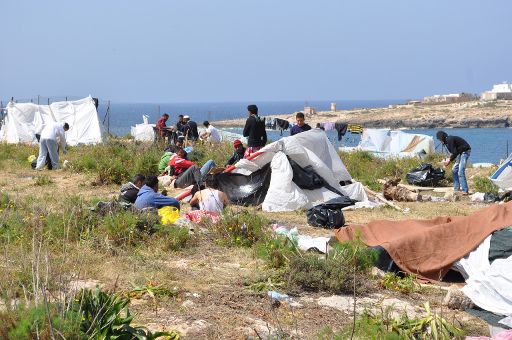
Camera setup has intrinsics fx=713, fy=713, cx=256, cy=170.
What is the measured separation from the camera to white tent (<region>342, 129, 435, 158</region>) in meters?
20.3

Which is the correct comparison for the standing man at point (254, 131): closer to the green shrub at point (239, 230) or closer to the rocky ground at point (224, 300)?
the green shrub at point (239, 230)

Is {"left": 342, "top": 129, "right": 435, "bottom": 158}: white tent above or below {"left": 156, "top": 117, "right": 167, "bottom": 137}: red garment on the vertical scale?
below

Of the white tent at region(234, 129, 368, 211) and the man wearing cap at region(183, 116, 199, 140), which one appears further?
the man wearing cap at region(183, 116, 199, 140)

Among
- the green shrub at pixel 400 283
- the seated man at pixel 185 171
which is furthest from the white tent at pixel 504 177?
the green shrub at pixel 400 283

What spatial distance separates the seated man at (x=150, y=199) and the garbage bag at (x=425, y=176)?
257 inches

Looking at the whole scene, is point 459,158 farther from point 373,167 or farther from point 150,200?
point 150,200

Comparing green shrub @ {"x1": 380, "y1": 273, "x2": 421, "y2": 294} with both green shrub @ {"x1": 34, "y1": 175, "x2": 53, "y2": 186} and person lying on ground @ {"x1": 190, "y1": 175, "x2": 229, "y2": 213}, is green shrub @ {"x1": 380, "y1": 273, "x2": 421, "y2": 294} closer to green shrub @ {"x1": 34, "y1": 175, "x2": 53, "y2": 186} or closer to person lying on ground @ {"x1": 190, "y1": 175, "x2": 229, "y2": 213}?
person lying on ground @ {"x1": 190, "y1": 175, "x2": 229, "y2": 213}

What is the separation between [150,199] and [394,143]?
A: 48.3 ft

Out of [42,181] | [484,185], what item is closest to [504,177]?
[484,185]

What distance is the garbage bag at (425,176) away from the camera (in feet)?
45.4

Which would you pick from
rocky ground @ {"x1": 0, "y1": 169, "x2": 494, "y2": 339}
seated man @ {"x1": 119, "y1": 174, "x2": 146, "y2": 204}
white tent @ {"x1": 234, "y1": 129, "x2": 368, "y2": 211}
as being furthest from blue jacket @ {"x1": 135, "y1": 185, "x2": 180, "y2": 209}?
white tent @ {"x1": 234, "y1": 129, "x2": 368, "y2": 211}

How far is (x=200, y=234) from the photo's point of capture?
7637mm

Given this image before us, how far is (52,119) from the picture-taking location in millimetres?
23891

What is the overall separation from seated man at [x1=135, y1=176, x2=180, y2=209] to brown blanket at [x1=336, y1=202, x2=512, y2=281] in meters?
2.70
